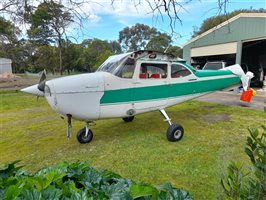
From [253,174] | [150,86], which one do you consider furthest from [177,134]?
[253,174]

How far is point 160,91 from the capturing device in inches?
223

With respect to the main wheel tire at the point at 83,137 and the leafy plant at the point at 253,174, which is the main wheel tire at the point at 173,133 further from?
the leafy plant at the point at 253,174

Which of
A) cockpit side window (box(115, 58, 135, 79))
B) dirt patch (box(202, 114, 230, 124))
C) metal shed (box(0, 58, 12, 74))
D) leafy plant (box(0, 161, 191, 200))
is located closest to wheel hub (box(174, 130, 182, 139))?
cockpit side window (box(115, 58, 135, 79))

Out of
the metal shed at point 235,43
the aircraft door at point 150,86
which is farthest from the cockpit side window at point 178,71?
the metal shed at point 235,43

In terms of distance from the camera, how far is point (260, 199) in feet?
4.85

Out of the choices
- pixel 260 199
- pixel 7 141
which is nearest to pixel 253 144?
pixel 260 199

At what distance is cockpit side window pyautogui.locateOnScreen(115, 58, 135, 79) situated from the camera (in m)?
5.14

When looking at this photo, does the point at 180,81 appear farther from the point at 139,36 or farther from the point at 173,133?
the point at 139,36

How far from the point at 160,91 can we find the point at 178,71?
0.79 m

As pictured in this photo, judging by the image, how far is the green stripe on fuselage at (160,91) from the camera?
5.05m

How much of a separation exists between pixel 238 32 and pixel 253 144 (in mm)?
14297

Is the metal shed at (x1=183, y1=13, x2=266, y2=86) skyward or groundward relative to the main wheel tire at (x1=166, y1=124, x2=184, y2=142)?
skyward

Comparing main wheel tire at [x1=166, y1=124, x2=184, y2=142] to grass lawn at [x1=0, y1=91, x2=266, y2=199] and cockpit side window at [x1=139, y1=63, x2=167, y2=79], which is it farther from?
cockpit side window at [x1=139, y1=63, x2=167, y2=79]

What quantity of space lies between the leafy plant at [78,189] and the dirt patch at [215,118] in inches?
222
